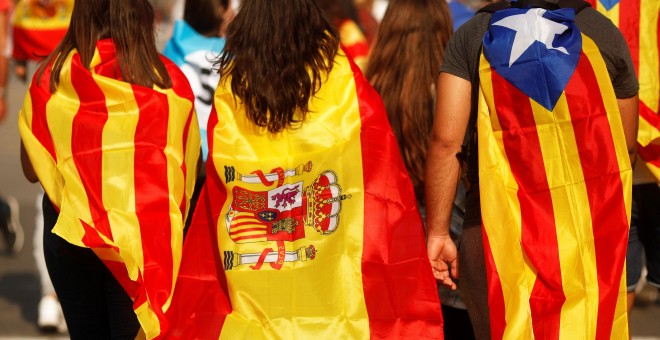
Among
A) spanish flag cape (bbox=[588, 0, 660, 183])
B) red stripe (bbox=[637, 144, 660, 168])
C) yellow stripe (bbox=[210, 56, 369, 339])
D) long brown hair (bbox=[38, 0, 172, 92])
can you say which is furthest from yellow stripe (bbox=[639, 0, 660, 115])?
long brown hair (bbox=[38, 0, 172, 92])

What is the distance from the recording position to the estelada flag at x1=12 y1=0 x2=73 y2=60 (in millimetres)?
6461

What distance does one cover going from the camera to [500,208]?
3676 millimetres

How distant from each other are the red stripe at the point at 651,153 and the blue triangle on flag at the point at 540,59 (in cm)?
75

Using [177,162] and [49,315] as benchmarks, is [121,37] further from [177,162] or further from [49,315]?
[49,315]

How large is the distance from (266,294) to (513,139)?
3.20 feet

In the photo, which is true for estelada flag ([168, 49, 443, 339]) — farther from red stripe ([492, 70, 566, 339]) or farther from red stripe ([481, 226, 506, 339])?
red stripe ([492, 70, 566, 339])

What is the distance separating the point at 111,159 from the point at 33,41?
114 inches

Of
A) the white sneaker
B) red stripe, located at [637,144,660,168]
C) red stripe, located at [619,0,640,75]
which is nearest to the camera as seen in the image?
red stripe, located at [637,144,660,168]

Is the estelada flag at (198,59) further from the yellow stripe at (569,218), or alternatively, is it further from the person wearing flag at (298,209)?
the yellow stripe at (569,218)

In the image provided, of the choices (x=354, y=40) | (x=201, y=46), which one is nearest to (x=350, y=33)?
(x=354, y=40)

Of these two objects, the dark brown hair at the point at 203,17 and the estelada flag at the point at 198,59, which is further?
the dark brown hair at the point at 203,17

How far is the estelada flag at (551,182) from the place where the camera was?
362cm

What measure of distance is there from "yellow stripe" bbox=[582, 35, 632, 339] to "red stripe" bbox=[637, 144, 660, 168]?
0.56 m

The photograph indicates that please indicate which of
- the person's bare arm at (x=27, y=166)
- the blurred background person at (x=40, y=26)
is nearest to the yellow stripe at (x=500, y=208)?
the person's bare arm at (x=27, y=166)
